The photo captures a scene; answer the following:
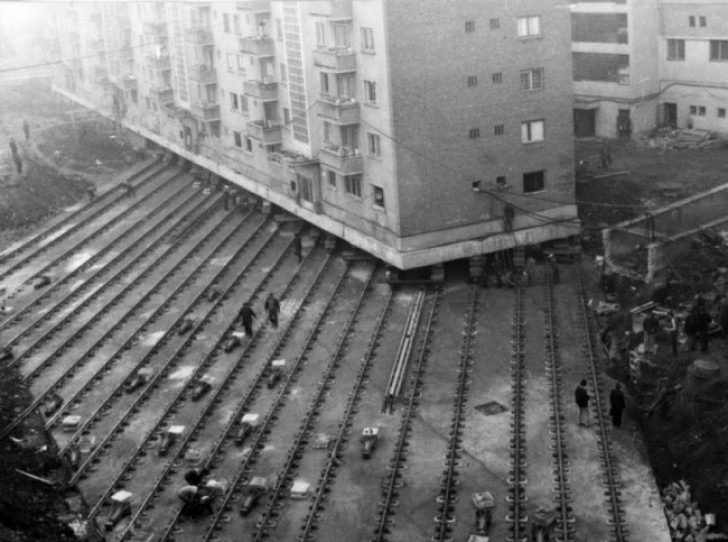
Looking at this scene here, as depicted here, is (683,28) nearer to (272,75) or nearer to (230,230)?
(272,75)

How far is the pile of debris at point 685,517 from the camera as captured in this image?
2033 centimetres

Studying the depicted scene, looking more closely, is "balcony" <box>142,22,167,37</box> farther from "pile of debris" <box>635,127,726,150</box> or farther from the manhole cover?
the manhole cover

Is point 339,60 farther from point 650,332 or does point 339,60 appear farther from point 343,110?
point 650,332

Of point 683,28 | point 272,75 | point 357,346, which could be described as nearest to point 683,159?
point 683,28

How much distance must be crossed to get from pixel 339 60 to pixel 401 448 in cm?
1748

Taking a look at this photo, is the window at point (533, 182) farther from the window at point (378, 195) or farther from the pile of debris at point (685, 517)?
the pile of debris at point (685, 517)

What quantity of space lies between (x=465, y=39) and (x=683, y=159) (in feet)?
59.9

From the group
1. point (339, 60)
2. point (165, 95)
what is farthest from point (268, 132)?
point (165, 95)

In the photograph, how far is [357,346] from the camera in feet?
108

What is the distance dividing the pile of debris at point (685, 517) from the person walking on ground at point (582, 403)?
344cm

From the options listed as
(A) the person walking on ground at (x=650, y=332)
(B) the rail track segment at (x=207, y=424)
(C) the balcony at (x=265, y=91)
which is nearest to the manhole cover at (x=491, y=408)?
(A) the person walking on ground at (x=650, y=332)

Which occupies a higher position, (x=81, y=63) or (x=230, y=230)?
(x=81, y=63)

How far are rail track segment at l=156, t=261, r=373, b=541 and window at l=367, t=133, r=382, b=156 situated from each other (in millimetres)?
→ 4643

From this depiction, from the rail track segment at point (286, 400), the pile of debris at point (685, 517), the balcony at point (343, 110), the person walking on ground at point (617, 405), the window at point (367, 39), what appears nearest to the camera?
the pile of debris at point (685, 517)
